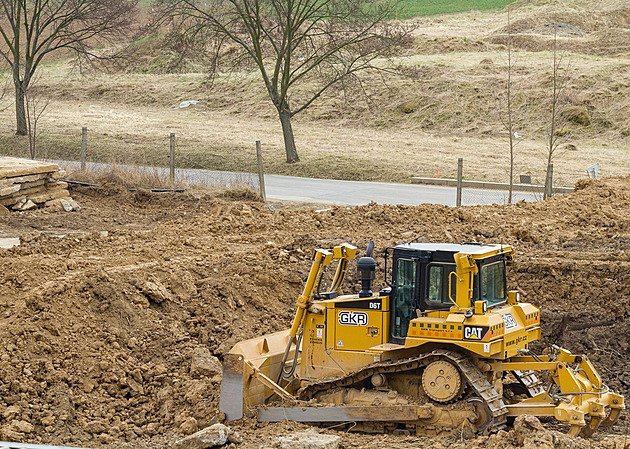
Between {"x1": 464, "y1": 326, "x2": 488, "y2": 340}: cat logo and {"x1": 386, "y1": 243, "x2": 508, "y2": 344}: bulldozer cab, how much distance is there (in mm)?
272

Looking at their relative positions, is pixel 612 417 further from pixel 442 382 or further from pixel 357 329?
pixel 357 329

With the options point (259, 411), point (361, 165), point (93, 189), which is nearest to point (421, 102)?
point (361, 165)

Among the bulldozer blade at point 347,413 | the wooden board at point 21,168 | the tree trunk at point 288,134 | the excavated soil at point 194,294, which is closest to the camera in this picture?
the bulldozer blade at point 347,413

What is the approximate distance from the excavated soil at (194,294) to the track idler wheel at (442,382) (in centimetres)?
45

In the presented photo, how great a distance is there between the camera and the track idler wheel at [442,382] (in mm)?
9438

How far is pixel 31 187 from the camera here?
21.2 m

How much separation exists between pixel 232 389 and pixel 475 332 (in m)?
2.95

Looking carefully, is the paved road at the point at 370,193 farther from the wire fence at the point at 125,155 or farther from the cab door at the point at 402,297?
the cab door at the point at 402,297

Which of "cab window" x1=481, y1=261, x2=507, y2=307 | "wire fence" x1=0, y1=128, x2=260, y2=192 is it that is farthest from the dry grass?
"cab window" x1=481, y1=261, x2=507, y2=307

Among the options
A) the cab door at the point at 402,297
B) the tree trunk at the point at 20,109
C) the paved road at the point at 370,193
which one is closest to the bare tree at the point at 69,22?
the tree trunk at the point at 20,109

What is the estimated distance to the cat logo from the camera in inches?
364

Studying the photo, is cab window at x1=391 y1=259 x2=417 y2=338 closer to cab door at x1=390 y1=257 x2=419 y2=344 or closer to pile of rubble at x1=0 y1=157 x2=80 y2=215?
cab door at x1=390 y1=257 x2=419 y2=344

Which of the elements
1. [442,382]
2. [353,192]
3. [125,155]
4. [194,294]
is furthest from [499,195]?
[442,382]

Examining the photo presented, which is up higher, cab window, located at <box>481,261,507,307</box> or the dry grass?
the dry grass
